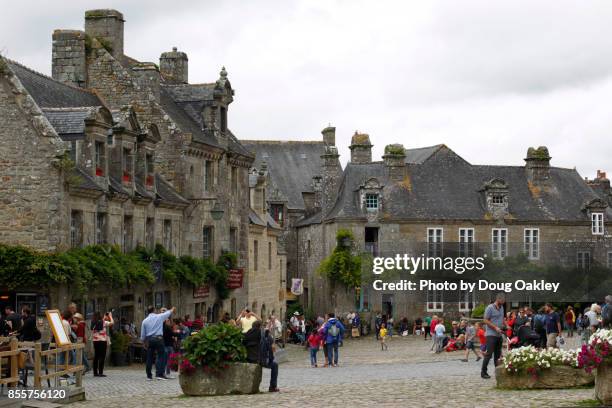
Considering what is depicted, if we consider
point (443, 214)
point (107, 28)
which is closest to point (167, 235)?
point (107, 28)

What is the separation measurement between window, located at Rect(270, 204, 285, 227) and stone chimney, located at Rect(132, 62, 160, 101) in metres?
34.2

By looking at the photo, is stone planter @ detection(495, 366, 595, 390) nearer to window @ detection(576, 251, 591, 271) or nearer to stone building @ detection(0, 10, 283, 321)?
stone building @ detection(0, 10, 283, 321)

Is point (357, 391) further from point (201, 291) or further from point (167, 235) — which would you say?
point (201, 291)

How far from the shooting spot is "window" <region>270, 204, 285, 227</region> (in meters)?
80.6

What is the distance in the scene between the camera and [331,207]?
73312 millimetres

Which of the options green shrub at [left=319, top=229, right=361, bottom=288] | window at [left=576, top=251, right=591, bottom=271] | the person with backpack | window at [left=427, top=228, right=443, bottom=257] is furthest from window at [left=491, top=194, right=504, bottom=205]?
the person with backpack

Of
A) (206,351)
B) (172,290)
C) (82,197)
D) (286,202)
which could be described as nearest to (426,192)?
(286,202)

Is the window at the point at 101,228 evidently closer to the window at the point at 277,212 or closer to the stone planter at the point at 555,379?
the stone planter at the point at 555,379

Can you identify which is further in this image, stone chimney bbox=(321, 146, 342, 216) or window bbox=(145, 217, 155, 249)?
stone chimney bbox=(321, 146, 342, 216)

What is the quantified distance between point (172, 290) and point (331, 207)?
101ft

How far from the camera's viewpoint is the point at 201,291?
152ft

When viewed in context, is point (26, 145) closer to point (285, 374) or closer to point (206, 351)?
point (285, 374)

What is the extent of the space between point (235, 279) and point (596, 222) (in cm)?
3049

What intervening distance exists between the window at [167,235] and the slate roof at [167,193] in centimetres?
78
